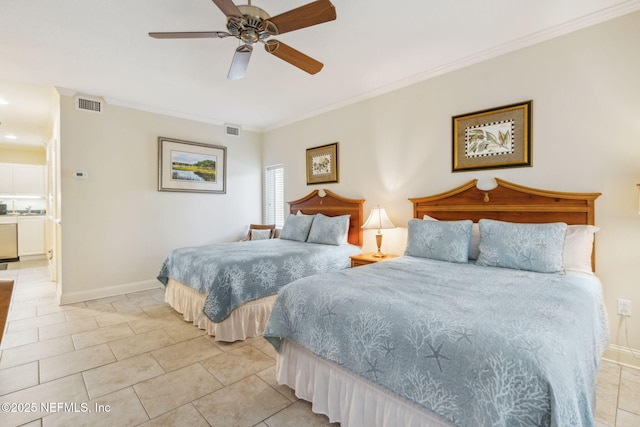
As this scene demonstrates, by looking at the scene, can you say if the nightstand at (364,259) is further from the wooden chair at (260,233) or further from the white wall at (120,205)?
the white wall at (120,205)

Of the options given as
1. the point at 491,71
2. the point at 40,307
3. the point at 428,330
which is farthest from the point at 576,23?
the point at 40,307

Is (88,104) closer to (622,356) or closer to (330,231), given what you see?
(330,231)

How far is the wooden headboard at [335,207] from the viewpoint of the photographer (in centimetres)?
405

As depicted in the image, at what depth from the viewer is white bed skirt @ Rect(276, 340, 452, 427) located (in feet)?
4.44

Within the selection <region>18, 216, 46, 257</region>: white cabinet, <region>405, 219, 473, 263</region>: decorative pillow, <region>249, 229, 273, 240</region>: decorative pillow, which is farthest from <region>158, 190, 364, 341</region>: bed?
<region>18, 216, 46, 257</region>: white cabinet

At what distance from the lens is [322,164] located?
15.0 feet

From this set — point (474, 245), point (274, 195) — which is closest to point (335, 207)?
point (274, 195)

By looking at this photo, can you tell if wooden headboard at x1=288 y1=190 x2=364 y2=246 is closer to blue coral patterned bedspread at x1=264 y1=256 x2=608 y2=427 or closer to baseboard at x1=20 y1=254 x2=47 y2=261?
blue coral patterned bedspread at x1=264 y1=256 x2=608 y2=427

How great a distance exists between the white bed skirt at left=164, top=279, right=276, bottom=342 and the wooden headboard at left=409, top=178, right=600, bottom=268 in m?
1.97

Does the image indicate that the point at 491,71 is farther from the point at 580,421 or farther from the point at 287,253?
the point at 580,421

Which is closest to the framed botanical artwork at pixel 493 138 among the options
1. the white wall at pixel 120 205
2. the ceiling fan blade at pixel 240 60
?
the ceiling fan blade at pixel 240 60

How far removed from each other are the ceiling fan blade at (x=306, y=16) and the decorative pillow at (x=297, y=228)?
2621 mm

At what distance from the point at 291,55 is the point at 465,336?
2205mm

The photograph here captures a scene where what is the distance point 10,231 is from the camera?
6559 mm
